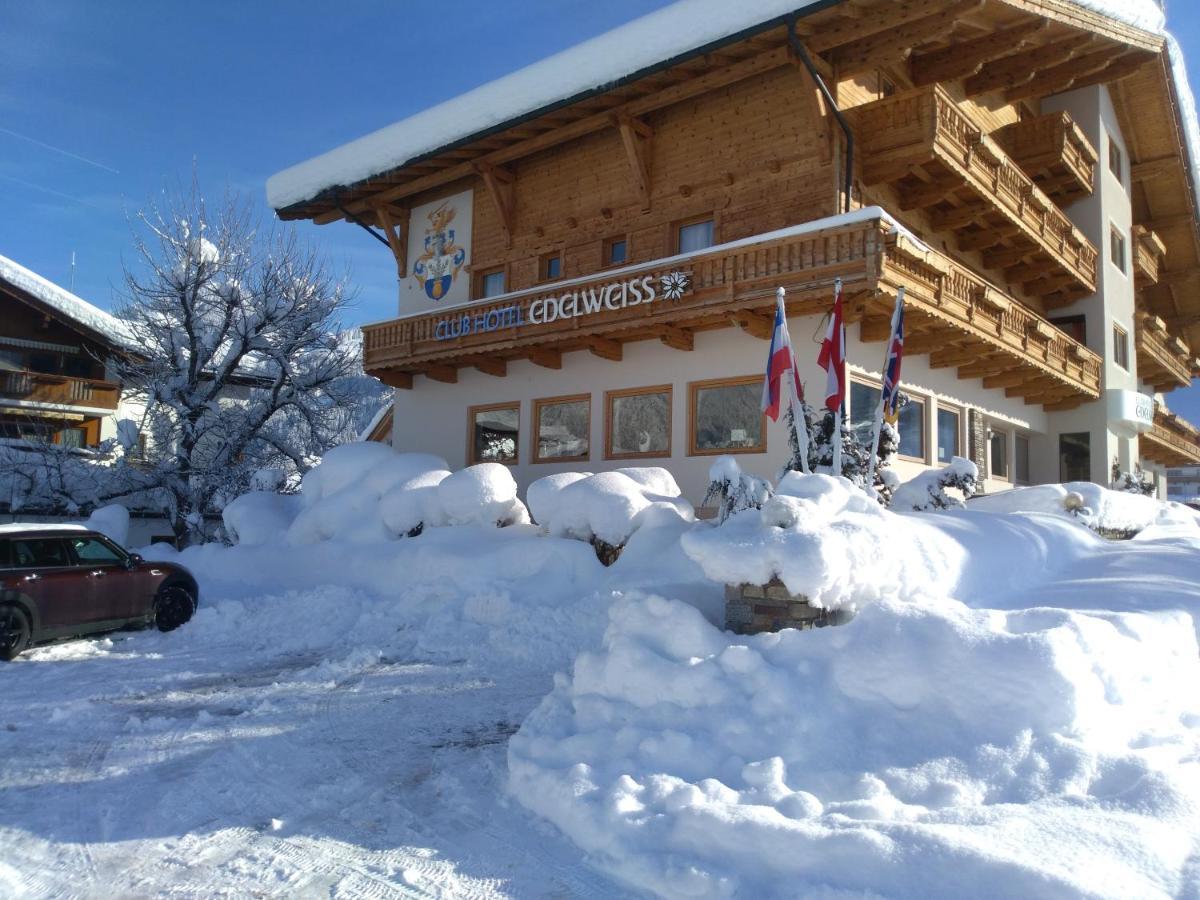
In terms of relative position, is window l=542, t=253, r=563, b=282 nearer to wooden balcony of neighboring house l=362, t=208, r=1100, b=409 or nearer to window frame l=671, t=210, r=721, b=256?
wooden balcony of neighboring house l=362, t=208, r=1100, b=409

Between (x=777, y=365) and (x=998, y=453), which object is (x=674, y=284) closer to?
(x=777, y=365)

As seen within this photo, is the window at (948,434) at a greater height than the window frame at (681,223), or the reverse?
the window frame at (681,223)

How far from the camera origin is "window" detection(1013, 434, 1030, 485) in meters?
23.5

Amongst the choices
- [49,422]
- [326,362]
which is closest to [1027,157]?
[326,362]

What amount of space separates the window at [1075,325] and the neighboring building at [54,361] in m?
28.1

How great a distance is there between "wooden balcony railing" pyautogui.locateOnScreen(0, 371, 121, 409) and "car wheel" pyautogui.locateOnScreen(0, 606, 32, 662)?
23.2 m

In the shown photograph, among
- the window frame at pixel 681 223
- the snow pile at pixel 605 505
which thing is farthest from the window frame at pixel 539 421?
the snow pile at pixel 605 505

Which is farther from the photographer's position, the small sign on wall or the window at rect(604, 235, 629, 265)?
the small sign on wall

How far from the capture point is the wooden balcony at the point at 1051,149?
2103 cm

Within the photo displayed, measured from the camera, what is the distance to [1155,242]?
29.5m

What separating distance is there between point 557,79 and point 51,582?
12624mm

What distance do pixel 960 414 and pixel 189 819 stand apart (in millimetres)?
18001

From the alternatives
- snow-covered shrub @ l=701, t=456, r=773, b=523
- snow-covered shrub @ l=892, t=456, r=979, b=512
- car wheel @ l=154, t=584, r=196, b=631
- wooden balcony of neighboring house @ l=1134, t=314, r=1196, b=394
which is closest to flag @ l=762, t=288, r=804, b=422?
snow-covered shrub @ l=701, t=456, r=773, b=523

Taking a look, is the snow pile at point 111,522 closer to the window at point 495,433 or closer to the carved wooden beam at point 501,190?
the window at point 495,433
